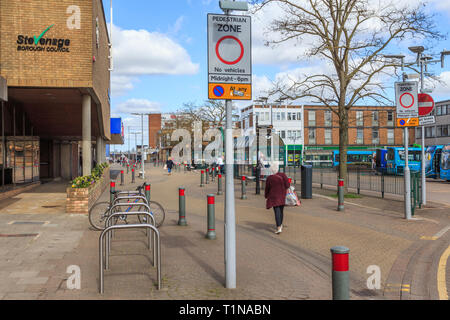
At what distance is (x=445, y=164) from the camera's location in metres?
31.0

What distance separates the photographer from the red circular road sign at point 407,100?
38.8 feet

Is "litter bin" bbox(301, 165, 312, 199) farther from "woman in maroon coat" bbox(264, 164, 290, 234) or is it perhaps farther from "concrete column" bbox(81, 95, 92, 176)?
"concrete column" bbox(81, 95, 92, 176)

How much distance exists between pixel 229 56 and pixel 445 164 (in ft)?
99.6

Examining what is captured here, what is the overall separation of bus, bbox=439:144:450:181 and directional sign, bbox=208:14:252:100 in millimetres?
29826

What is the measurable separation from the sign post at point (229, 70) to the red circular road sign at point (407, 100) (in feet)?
26.3

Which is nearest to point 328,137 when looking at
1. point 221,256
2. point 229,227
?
point 221,256

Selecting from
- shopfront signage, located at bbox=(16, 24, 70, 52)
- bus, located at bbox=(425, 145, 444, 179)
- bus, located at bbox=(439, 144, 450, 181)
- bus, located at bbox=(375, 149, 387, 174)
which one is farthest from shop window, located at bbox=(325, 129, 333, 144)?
shopfront signage, located at bbox=(16, 24, 70, 52)

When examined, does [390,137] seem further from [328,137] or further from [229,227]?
[229,227]

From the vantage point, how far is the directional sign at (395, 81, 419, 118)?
1178cm

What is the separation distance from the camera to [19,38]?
13.5m

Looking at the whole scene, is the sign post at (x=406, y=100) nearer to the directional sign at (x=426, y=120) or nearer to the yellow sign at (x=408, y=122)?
the yellow sign at (x=408, y=122)

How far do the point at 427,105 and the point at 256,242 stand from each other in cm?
818
